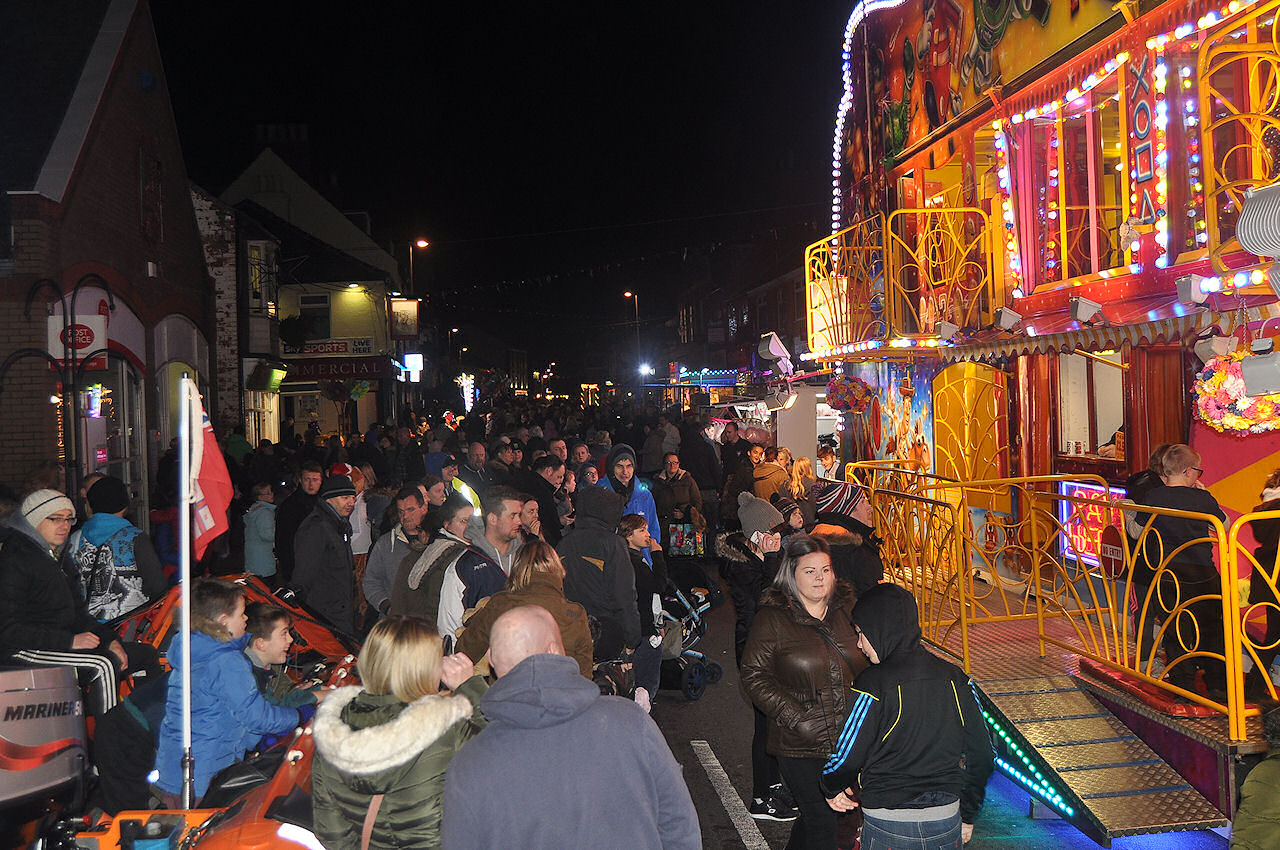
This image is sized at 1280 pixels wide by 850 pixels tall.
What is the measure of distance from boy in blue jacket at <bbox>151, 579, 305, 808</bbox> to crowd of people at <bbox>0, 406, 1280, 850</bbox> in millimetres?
11

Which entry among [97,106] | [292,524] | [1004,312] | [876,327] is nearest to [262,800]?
[292,524]

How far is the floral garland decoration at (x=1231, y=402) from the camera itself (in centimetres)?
675

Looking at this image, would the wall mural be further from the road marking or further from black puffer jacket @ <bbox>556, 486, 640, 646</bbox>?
black puffer jacket @ <bbox>556, 486, 640, 646</bbox>

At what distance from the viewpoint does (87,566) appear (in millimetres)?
7422

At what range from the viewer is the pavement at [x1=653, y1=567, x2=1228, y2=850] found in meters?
5.73

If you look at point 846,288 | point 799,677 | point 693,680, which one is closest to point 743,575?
point 693,680

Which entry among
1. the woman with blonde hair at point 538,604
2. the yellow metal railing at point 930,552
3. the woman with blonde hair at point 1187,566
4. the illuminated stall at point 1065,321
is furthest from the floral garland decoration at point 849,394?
the woman with blonde hair at point 538,604

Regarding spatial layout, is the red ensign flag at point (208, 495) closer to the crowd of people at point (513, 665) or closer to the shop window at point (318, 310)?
the crowd of people at point (513, 665)

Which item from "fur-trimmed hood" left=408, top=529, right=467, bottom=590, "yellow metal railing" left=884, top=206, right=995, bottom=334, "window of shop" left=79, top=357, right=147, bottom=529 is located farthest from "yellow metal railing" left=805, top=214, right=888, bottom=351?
"window of shop" left=79, top=357, right=147, bottom=529

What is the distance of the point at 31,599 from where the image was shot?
5.79 metres

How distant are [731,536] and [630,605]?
133 centimetres

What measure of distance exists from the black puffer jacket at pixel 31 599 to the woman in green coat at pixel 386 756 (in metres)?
3.26

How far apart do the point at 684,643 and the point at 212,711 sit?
488 centimetres

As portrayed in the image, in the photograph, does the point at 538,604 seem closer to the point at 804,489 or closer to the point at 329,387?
the point at 804,489
